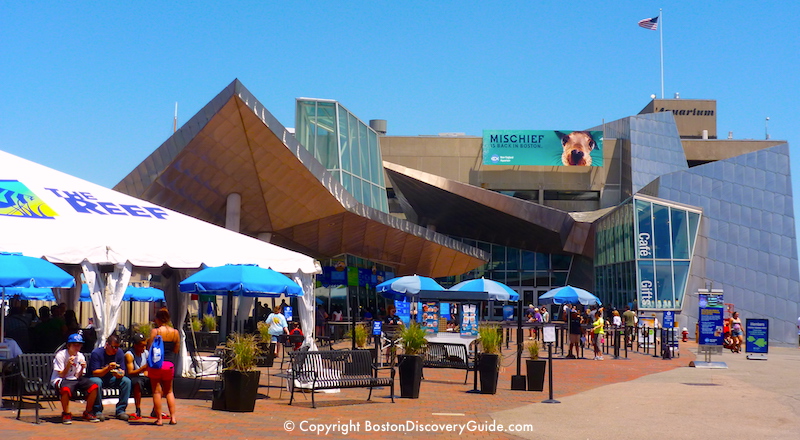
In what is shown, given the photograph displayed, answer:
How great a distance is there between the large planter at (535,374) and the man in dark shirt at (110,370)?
21.6 feet

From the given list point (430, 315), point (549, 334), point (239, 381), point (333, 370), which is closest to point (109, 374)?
point (239, 381)

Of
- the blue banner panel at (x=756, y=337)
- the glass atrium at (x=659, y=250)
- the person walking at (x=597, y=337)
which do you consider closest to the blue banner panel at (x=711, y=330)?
the person walking at (x=597, y=337)

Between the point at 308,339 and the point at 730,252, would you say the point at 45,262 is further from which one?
the point at 730,252

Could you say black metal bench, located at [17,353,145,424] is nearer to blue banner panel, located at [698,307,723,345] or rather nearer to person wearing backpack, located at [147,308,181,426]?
person wearing backpack, located at [147,308,181,426]

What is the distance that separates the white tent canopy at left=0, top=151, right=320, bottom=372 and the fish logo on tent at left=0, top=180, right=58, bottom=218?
14 millimetres

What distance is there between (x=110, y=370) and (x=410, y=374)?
176 inches

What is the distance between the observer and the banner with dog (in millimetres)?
57469

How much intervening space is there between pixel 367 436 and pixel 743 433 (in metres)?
4.36

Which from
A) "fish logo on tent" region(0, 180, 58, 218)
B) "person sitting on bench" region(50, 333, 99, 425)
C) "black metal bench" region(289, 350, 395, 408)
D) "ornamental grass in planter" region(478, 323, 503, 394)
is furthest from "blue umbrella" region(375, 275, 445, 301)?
"person sitting on bench" region(50, 333, 99, 425)

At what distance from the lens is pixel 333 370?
1225 cm

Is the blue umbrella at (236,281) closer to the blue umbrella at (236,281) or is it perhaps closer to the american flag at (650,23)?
the blue umbrella at (236,281)

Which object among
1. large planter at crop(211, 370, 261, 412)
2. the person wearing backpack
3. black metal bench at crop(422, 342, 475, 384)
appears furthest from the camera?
black metal bench at crop(422, 342, 475, 384)

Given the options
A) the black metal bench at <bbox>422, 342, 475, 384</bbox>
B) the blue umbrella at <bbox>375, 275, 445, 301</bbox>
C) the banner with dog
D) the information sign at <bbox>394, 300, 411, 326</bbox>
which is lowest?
the black metal bench at <bbox>422, 342, 475, 384</bbox>

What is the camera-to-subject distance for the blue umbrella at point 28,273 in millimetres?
10766
